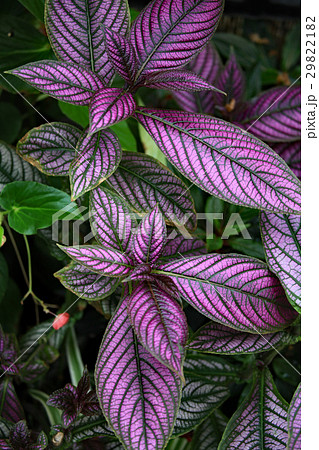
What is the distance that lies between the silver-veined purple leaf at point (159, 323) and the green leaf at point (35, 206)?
184mm

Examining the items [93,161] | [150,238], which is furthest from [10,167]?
[150,238]

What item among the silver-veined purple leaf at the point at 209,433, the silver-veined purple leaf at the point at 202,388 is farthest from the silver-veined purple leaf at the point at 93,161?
the silver-veined purple leaf at the point at 209,433

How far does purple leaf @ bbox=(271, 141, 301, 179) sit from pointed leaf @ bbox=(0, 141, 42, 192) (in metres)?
0.50

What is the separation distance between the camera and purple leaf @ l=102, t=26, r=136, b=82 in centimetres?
63

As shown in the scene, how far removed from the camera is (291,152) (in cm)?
90

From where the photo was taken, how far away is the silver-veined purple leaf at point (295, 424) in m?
0.64

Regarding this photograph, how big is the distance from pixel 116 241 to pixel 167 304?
0.13 meters

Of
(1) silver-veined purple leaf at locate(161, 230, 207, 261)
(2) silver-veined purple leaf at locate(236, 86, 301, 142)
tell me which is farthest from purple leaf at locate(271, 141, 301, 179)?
(1) silver-veined purple leaf at locate(161, 230, 207, 261)

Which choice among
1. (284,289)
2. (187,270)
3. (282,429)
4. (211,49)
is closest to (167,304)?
(187,270)

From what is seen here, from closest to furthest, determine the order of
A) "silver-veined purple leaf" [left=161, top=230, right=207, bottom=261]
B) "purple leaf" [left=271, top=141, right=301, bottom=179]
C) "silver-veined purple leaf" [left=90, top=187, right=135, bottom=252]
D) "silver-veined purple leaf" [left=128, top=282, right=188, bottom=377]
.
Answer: "silver-veined purple leaf" [left=128, top=282, right=188, bottom=377]
"silver-veined purple leaf" [left=90, top=187, right=135, bottom=252]
"silver-veined purple leaf" [left=161, top=230, right=207, bottom=261]
"purple leaf" [left=271, top=141, right=301, bottom=179]

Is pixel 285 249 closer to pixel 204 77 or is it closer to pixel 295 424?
pixel 295 424

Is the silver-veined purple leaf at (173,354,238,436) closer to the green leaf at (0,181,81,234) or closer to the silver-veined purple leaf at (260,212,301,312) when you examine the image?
the silver-veined purple leaf at (260,212,301,312)

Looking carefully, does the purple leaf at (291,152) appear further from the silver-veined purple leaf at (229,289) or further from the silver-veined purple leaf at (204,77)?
the silver-veined purple leaf at (229,289)

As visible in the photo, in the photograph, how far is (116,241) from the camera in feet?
2.23
